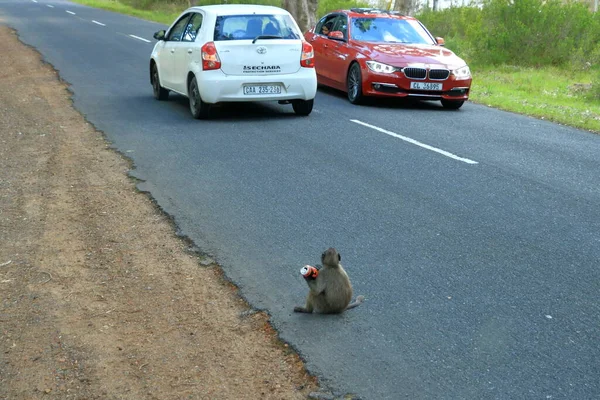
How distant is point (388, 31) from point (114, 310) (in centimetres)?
1213

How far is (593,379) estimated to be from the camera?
14.8 feet

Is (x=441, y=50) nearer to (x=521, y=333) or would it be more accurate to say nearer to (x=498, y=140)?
(x=498, y=140)

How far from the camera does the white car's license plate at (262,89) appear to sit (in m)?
12.9

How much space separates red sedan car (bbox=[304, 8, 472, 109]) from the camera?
1497 centimetres

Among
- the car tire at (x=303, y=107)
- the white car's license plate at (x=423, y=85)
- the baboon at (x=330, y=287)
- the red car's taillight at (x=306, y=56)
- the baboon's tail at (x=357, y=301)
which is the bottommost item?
the car tire at (x=303, y=107)

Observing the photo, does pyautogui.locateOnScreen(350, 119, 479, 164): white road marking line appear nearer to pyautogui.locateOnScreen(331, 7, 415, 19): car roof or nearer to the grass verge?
the grass verge

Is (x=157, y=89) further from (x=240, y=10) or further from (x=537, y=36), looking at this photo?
(x=537, y=36)

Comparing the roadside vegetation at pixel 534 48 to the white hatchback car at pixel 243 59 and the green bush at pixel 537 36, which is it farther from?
the white hatchback car at pixel 243 59

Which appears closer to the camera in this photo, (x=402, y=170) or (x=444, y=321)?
(x=444, y=321)

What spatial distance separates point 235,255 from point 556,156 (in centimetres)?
576

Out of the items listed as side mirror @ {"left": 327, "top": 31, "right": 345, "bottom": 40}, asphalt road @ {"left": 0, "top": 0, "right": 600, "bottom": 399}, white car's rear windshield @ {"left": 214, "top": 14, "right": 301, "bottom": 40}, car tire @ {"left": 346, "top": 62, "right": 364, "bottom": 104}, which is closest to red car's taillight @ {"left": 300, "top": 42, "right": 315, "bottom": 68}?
white car's rear windshield @ {"left": 214, "top": 14, "right": 301, "bottom": 40}

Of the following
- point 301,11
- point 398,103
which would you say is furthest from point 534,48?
point 301,11

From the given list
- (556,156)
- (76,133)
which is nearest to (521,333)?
(556,156)

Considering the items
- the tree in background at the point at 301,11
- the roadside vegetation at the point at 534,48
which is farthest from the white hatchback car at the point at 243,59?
the tree in background at the point at 301,11
